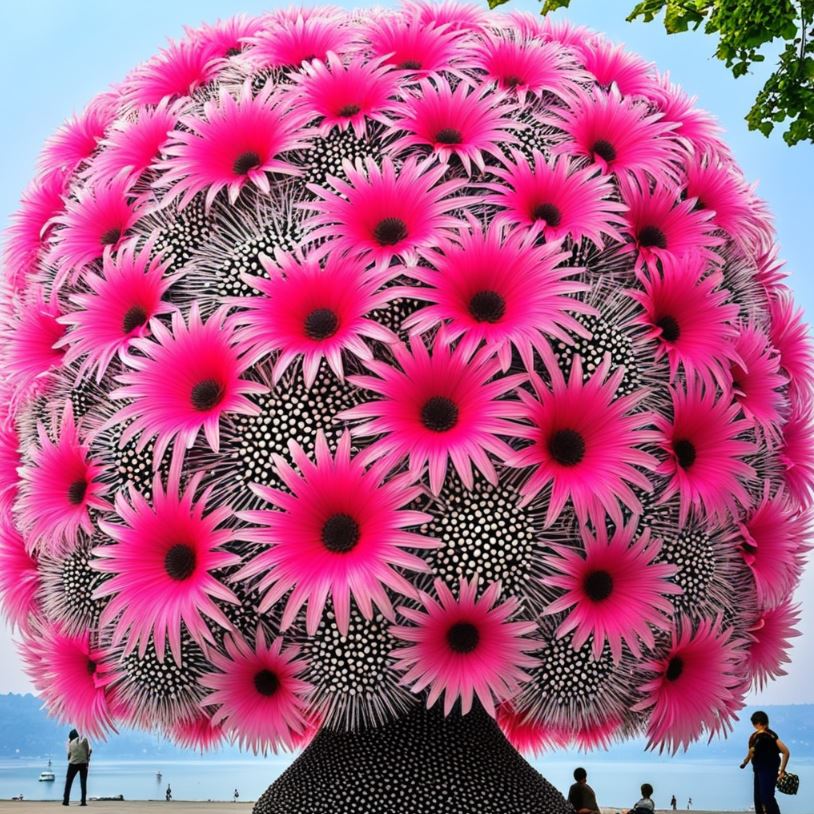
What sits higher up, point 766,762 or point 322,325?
point 322,325

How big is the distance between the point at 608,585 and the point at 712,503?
753 millimetres

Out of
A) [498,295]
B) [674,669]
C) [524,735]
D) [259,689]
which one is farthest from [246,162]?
[524,735]

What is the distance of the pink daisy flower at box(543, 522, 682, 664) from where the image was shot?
4875mm

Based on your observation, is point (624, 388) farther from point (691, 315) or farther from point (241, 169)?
point (241, 169)

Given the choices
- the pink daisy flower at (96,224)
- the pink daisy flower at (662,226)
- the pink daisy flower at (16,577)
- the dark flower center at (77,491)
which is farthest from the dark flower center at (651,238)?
the pink daisy flower at (16,577)

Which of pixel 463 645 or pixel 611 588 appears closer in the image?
pixel 463 645

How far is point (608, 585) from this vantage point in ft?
16.4

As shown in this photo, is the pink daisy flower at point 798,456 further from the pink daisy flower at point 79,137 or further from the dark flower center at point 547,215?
the pink daisy flower at point 79,137

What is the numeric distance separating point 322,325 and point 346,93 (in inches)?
59.4

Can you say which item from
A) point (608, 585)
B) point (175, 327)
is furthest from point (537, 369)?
point (175, 327)

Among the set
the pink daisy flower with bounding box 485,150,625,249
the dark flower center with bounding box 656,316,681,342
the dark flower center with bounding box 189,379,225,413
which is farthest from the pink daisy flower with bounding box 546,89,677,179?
the dark flower center with bounding box 189,379,225,413

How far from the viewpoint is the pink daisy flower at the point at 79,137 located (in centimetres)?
673

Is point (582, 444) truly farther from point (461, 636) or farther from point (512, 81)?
point (512, 81)

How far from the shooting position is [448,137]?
5.44m
